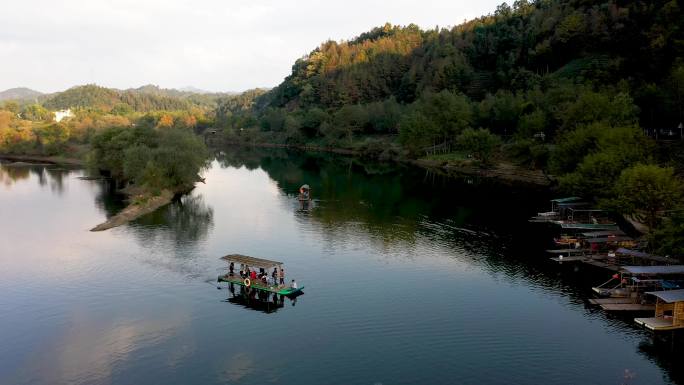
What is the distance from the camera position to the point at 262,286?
4481cm

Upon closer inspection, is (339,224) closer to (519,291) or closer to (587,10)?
(519,291)

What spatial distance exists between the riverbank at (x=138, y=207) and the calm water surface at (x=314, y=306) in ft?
9.02

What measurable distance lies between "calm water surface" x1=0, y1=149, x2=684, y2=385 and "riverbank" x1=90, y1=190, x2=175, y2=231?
2750 millimetres

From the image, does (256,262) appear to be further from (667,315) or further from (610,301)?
(667,315)

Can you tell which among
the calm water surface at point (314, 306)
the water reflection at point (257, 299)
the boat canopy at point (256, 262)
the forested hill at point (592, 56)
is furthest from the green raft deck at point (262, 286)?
the forested hill at point (592, 56)

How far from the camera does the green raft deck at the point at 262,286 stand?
43944 millimetres

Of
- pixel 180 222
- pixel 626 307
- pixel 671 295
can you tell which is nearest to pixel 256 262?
pixel 180 222

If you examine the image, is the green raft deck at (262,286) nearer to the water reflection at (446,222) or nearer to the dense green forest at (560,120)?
the water reflection at (446,222)

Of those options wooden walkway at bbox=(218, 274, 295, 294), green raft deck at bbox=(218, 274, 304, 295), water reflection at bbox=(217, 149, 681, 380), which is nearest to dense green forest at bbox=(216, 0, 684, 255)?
water reflection at bbox=(217, 149, 681, 380)

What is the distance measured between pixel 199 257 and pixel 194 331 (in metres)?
18.3

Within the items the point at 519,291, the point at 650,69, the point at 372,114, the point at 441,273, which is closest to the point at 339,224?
the point at 441,273

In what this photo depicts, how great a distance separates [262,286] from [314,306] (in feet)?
17.1

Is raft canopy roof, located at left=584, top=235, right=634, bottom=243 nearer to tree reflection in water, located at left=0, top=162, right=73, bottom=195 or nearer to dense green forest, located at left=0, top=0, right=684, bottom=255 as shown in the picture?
dense green forest, located at left=0, top=0, right=684, bottom=255

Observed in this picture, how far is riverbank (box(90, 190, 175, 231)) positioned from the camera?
6934 cm
